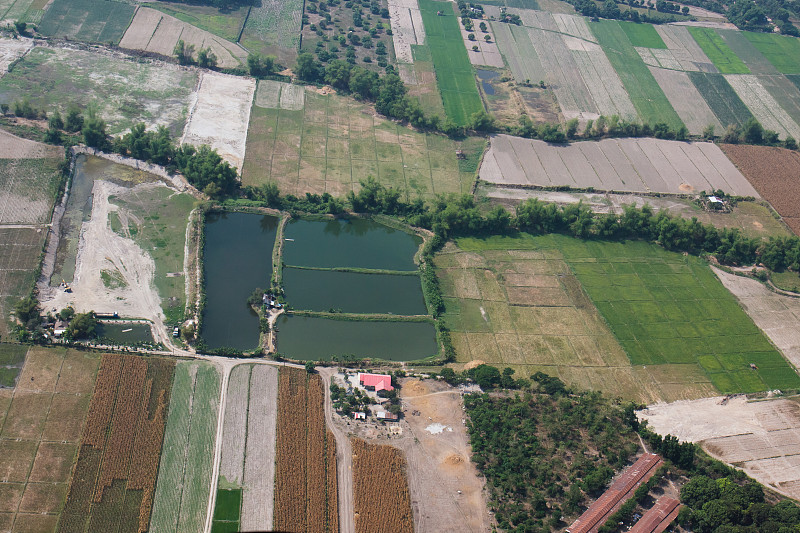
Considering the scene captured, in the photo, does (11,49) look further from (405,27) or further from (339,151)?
(405,27)

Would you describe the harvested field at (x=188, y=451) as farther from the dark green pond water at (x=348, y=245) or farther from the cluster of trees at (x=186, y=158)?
the cluster of trees at (x=186, y=158)

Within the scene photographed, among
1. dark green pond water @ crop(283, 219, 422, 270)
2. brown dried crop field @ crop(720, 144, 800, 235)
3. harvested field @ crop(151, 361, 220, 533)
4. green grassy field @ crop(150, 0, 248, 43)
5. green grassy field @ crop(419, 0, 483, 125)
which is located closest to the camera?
harvested field @ crop(151, 361, 220, 533)

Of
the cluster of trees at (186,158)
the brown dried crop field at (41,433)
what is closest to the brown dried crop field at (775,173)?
the cluster of trees at (186,158)

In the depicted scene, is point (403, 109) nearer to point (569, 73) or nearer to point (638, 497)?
point (569, 73)

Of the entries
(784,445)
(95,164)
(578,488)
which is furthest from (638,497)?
(95,164)

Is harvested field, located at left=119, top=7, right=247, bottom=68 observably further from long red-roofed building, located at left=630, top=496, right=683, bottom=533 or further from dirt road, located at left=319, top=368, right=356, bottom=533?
long red-roofed building, located at left=630, top=496, right=683, bottom=533

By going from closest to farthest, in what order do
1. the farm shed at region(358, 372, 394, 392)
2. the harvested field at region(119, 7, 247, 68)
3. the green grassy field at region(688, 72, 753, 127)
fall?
the farm shed at region(358, 372, 394, 392) < the harvested field at region(119, 7, 247, 68) < the green grassy field at region(688, 72, 753, 127)

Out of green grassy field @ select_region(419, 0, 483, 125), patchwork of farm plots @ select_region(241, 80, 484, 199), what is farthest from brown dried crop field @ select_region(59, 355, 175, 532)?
green grassy field @ select_region(419, 0, 483, 125)
